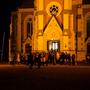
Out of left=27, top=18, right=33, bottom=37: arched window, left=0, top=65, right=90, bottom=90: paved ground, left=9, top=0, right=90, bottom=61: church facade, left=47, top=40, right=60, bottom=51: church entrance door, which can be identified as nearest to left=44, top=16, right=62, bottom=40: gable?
left=9, top=0, right=90, bottom=61: church facade

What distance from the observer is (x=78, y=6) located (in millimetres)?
66062

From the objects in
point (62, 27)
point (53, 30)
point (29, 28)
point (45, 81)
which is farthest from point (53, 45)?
point (45, 81)

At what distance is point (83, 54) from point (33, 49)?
8422mm

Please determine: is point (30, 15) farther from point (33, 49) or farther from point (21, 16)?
point (33, 49)

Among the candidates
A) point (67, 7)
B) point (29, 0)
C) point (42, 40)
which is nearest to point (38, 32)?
point (42, 40)

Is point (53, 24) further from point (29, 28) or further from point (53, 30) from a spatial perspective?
point (29, 28)

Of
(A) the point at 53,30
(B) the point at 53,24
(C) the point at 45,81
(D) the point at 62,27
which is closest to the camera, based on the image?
(C) the point at 45,81

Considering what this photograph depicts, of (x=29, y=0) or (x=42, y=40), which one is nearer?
(x=42, y=40)

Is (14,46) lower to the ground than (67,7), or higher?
lower

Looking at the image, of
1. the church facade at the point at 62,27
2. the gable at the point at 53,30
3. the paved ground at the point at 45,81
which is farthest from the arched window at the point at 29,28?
the paved ground at the point at 45,81

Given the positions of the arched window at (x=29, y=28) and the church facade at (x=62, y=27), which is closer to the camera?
the church facade at (x=62, y=27)

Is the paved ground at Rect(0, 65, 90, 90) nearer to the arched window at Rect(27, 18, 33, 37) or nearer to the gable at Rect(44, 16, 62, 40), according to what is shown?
the gable at Rect(44, 16, 62, 40)

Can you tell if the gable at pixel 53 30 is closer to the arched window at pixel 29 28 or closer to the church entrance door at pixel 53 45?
the church entrance door at pixel 53 45

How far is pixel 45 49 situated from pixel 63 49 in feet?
10.2
